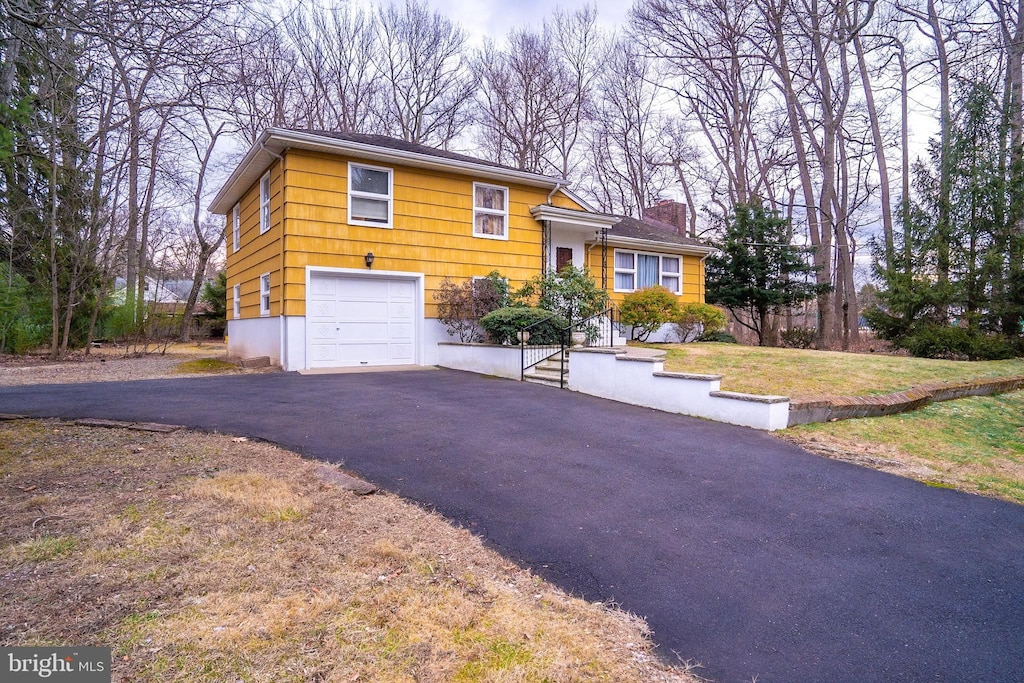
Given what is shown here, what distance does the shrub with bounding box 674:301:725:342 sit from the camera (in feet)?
49.9

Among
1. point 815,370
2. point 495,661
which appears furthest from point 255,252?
point 495,661

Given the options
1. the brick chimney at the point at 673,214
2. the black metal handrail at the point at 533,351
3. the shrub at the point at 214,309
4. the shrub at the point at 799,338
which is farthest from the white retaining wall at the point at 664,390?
the shrub at the point at 214,309

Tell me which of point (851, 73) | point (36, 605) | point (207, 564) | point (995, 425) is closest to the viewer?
point (36, 605)

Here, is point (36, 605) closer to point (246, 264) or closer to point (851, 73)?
point (246, 264)

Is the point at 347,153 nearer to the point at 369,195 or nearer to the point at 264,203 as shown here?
the point at 369,195

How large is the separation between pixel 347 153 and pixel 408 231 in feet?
6.84

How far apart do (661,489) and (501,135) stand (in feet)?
75.3

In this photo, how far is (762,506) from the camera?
3885 mm

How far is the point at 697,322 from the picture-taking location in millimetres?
15352

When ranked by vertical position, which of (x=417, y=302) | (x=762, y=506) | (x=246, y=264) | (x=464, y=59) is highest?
(x=464, y=59)

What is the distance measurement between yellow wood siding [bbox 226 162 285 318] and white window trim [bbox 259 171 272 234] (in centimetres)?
20

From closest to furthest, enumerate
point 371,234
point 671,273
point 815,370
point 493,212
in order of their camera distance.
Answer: point 815,370, point 371,234, point 493,212, point 671,273

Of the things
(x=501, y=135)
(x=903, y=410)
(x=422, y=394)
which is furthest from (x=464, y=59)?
(x=903, y=410)

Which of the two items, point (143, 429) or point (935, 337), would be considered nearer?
point (143, 429)
